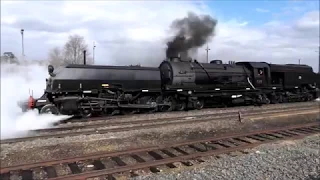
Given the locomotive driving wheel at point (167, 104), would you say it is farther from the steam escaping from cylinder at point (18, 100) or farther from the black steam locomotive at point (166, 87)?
the steam escaping from cylinder at point (18, 100)

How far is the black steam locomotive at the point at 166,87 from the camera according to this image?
48.1 ft

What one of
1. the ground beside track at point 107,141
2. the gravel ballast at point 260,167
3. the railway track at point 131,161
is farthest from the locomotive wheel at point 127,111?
the gravel ballast at point 260,167

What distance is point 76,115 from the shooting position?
1508 centimetres

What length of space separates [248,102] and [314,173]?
1600cm

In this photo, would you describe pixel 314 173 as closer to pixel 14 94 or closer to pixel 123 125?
pixel 123 125

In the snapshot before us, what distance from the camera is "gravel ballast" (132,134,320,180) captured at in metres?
6.20

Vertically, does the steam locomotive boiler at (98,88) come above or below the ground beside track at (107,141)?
above

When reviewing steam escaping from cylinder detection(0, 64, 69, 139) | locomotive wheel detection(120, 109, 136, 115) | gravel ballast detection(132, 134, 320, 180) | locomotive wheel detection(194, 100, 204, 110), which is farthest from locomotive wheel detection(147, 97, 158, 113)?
gravel ballast detection(132, 134, 320, 180)

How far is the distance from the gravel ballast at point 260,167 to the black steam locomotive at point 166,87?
8906 mm

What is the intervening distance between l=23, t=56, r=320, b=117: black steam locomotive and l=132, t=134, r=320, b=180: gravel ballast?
8906mm

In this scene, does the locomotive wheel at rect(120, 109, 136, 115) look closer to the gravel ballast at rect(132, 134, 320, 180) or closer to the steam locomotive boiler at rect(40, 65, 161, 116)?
the steam locomotive boiler at rect(40, 65, 161, 116)

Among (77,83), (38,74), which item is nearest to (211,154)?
(77,83)

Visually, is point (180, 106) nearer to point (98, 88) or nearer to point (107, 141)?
point (98, 88)

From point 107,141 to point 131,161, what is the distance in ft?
7.91
